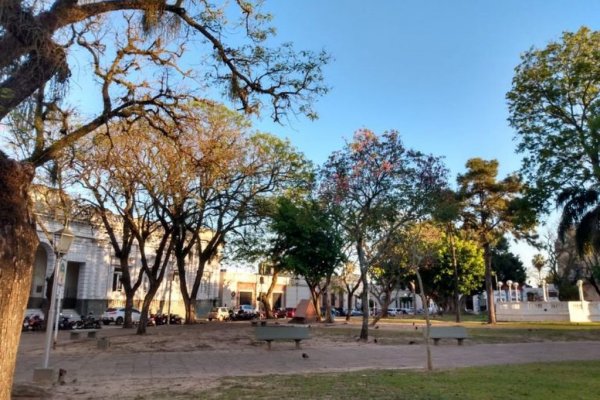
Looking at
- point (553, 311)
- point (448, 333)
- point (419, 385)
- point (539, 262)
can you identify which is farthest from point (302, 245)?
point (539, 262)

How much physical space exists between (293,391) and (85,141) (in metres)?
14.4

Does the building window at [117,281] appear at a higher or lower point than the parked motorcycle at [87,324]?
higher

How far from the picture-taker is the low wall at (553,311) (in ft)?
133

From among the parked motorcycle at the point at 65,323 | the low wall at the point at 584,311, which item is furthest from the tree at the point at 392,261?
the parked motorcycle at the point at 65,323

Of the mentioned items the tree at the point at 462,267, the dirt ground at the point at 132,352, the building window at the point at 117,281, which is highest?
the tree at the point at 462,267

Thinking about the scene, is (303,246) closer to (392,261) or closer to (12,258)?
(392,261)

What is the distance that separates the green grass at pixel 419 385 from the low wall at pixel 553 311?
32554mm

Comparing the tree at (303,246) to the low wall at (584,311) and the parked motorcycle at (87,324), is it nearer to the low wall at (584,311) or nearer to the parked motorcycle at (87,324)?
the parked motorcycle at (87,324)

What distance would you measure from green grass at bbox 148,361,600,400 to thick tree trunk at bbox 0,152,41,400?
Answer: 10.1 feet

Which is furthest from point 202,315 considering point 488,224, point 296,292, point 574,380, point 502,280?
point 574,380

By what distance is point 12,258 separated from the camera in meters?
5.54

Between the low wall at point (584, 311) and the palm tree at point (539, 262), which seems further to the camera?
the palm tree at point (539, 262)

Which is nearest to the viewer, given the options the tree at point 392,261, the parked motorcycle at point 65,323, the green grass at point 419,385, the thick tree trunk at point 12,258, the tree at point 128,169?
the thick tree trunk at point 12,258

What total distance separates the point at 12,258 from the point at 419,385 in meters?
6.78
